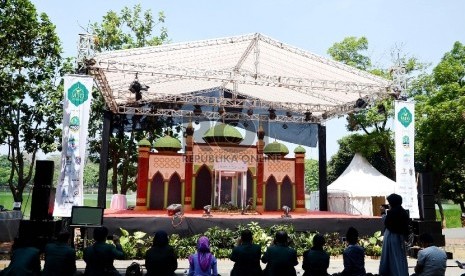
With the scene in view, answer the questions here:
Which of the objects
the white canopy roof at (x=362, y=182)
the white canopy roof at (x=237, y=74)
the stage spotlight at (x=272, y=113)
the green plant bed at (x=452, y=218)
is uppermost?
the white canopy roof at (x=237, y=74)

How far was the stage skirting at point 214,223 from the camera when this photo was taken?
12555mm

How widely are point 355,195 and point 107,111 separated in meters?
13.5

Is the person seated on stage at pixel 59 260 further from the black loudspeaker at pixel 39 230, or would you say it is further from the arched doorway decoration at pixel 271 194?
the arched doorway decoration at pixel 271 194

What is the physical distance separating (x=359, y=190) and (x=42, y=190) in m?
16.7

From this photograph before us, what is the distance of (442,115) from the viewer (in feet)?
73.3

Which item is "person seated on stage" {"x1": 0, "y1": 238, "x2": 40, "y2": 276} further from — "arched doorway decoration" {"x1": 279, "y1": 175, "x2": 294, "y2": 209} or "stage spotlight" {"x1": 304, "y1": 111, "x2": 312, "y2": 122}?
"stage spotlight" {"x1": 304, "y1": 111, "x2": 312, "y2": 122}

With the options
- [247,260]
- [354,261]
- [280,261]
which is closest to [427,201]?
[354,261]

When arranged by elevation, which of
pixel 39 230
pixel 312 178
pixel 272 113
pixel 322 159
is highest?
pixel 272 113

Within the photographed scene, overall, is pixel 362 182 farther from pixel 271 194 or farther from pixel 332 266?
pixel 332 266

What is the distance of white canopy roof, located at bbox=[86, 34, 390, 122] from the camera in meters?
14.2

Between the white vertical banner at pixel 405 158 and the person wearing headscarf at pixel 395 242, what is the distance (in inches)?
357

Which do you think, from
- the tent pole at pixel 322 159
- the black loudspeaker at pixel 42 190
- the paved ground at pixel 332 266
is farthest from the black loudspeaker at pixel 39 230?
the tent pole at pixel 322 159

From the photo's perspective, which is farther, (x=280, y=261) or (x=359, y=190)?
(x=359, y=190)

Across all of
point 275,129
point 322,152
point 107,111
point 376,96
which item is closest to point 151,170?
point 107,111
